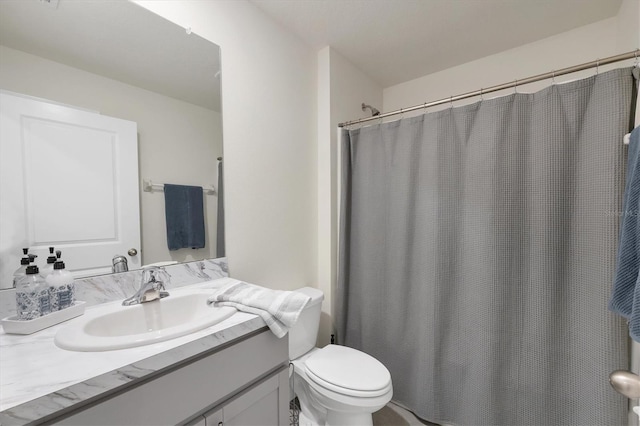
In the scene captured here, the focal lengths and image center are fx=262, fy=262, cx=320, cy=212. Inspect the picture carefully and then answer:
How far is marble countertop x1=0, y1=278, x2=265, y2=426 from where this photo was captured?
0.48 metres

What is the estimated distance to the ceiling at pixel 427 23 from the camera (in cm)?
150

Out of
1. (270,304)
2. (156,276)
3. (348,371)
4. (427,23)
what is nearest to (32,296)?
(156,276)

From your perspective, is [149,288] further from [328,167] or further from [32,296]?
[328,167]

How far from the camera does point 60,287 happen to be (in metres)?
0.83

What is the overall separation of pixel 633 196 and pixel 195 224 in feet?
5.46

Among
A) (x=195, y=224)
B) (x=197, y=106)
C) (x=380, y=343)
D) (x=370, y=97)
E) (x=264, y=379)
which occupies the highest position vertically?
(x=370, y=97)

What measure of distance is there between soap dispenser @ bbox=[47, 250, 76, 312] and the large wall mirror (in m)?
0.11

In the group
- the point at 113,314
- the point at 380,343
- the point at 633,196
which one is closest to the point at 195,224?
the point at 113,314

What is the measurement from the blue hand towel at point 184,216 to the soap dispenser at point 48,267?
37 centimetres

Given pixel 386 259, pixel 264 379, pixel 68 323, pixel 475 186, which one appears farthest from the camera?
pixel 386 259

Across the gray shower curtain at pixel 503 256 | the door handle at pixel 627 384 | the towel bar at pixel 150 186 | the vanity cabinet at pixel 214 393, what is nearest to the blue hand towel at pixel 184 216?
the towel bar at pixel 150 186

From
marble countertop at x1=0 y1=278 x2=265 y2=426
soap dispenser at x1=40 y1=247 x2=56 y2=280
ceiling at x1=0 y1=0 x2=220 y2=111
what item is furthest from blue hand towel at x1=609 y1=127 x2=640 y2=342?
soap dispenser at x1=40 y1=247 x2=56 y2=280

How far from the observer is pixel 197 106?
1291mm

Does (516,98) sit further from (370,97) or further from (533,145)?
(370,97)
